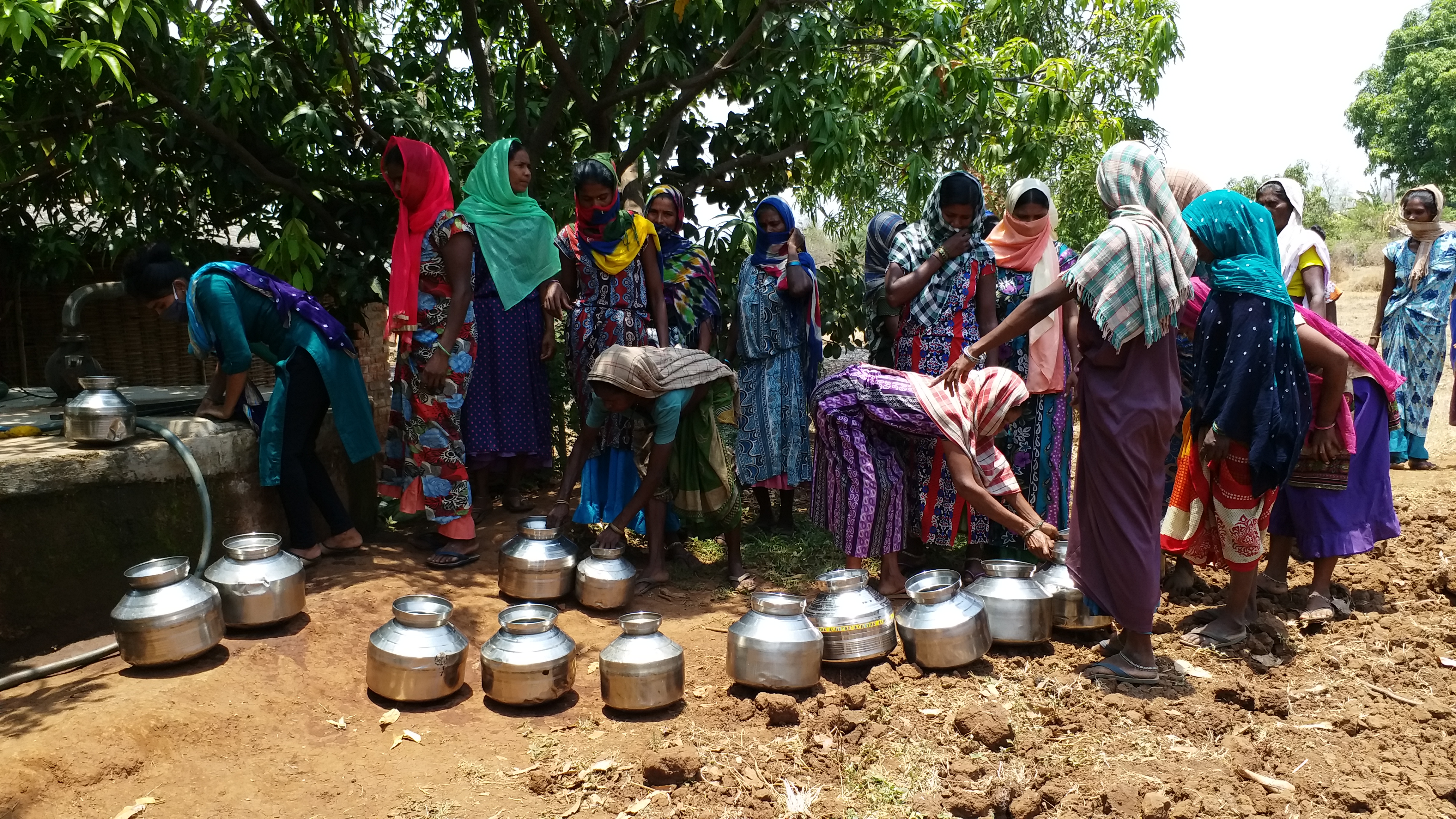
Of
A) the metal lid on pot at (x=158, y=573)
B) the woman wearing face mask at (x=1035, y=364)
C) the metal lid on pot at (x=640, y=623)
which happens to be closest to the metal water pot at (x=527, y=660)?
the metal lid on pot at (x=640, y=623)

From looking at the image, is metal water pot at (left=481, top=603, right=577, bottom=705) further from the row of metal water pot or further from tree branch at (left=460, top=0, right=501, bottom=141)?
tree branch at (left=460, top=0, right=501, bottom=141)

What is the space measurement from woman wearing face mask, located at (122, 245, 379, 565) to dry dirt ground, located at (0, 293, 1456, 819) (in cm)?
77

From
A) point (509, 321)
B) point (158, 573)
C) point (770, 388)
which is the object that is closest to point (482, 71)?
point (509, 321)

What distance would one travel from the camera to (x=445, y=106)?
6.79 meters

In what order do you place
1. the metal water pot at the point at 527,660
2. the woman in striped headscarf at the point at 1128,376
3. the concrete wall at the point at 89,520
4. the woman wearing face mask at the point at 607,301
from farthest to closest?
the woman wearing face mask at the point at 607,301 → the concrete wall at the point at 89,520 → the metal water pot at the point at 527,660 → the woman in striped headscarf at the point at 1128,376

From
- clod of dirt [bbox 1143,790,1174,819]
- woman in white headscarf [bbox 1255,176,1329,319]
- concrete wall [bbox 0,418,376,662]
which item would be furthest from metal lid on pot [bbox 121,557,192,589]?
woman in white headscarf [bbox 1255,176,1329,319]

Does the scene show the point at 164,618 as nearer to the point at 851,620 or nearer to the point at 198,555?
the point at 198,555

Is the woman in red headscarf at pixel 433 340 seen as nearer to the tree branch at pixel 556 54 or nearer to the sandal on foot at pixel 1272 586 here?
the tree branch at pixel 556 54

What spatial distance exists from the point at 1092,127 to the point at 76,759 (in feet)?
25.0

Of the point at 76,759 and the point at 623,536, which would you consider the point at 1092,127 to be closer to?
the point at 623,536

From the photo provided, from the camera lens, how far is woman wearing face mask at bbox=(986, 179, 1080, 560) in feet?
15.6

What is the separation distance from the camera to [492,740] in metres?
3.38

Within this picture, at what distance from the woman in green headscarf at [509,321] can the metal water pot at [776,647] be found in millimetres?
2096

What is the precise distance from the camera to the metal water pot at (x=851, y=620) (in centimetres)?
368
